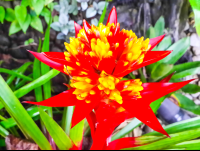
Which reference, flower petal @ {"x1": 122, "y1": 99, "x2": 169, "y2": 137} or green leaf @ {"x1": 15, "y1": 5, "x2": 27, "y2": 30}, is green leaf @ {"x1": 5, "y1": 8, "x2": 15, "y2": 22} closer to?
green leaf @ {"x1": 15, "y1": 5, "x2": 27, "y2": 30}

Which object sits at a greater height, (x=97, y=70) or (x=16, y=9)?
(x=16, y=9)

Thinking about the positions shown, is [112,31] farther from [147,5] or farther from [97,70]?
[147,5]

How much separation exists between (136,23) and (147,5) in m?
0.11

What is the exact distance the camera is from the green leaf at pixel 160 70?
0.75m

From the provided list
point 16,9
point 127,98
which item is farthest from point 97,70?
point 16,9

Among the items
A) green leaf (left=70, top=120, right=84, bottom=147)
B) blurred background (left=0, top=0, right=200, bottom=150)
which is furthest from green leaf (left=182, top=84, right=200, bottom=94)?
green leaf (left=70, top=120, right=84, bottom=147)

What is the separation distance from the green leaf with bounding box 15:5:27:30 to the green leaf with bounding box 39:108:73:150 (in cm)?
58

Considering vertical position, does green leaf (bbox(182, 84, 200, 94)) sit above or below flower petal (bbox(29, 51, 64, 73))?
below

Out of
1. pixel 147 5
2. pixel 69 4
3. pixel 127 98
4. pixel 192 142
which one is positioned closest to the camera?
pixel 127 98

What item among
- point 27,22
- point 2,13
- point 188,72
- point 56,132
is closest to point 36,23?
point 27,22

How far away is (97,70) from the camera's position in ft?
1.27

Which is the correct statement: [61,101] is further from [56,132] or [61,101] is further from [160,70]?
[160,70]

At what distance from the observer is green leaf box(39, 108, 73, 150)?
1.55ft

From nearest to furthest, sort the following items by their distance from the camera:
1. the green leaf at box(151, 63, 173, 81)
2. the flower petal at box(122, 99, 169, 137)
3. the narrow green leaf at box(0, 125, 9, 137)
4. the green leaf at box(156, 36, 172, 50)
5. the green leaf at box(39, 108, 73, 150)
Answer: the flower petal at box(122, 99, 169, 137), the green leaf at box(39, 108, 73, 150), the narrow green leaf at box(0, 125, 9, 137), the green leaf at box(151, 63, 173, 81), the green leaf at box(156, 36, 172, 50)
